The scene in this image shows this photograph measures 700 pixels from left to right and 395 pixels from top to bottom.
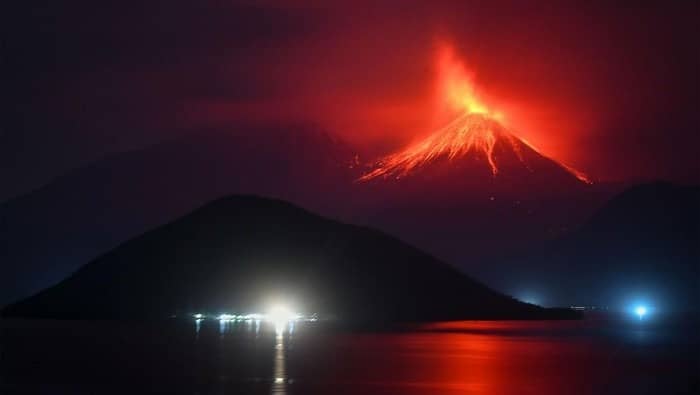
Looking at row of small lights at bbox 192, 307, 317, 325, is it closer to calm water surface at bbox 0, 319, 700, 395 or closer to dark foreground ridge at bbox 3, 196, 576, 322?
dark foreground ridge at bbox 3, 196, 576, 322

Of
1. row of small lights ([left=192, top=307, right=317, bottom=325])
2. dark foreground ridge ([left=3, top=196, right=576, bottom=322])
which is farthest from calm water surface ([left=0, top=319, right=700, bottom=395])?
dark foreground ridge ([left=3, top=196, right=576, bottom=322])

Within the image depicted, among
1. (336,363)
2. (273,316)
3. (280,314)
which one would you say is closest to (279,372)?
(336,363)

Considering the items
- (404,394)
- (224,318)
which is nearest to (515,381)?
(404,394)

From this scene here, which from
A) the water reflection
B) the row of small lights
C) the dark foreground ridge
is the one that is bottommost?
the water reflection

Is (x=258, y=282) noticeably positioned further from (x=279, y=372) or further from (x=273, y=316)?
(x=279, y=372)

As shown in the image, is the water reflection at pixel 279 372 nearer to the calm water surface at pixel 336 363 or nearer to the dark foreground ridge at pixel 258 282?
the calm water surface at pixel 336 363

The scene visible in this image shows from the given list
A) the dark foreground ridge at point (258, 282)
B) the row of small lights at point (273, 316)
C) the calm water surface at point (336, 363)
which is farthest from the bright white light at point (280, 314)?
the calm water surface at point (336, 363)

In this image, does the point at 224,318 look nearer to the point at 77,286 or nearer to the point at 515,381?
the point at 77,286
